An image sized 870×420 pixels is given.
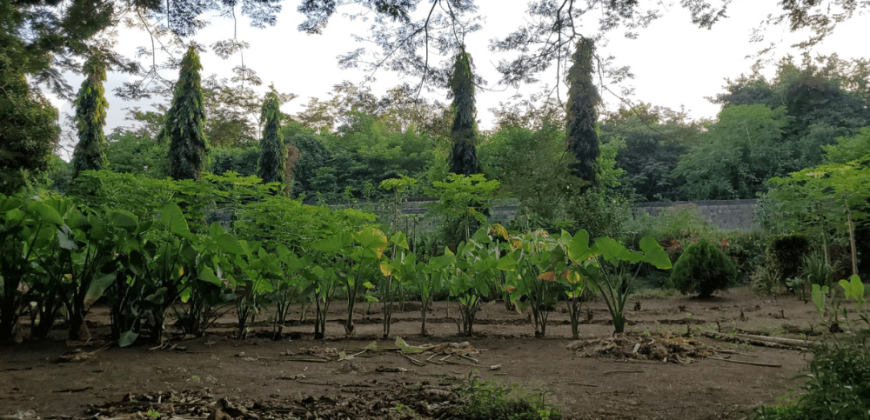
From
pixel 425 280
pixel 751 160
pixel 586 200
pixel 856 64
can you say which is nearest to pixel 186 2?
pixel 425 280

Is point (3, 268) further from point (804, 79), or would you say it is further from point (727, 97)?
point (727, 97)

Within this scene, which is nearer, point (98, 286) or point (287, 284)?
point (98, 286)

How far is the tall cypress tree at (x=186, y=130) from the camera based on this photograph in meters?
10.7

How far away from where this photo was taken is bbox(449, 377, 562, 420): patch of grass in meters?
1.76

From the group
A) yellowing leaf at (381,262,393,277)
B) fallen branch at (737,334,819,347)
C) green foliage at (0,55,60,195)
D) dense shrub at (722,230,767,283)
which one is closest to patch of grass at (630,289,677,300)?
dense shrub at (722,230,767,283)

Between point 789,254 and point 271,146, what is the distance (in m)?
13.1

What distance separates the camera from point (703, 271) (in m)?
6.73

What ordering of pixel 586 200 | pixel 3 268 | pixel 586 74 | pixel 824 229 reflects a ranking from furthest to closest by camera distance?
pixel 586 200 → pixel 824 229 → pixel 586 74 → pixel 3 268

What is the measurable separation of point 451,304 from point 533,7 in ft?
12.4

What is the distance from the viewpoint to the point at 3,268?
254 cm

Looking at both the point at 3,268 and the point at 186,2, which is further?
the point at 186,2

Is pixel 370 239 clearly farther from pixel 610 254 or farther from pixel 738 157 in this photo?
pixel 738 157

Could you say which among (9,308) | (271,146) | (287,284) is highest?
(271,146)

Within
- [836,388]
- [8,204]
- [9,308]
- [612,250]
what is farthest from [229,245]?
[836,388]
